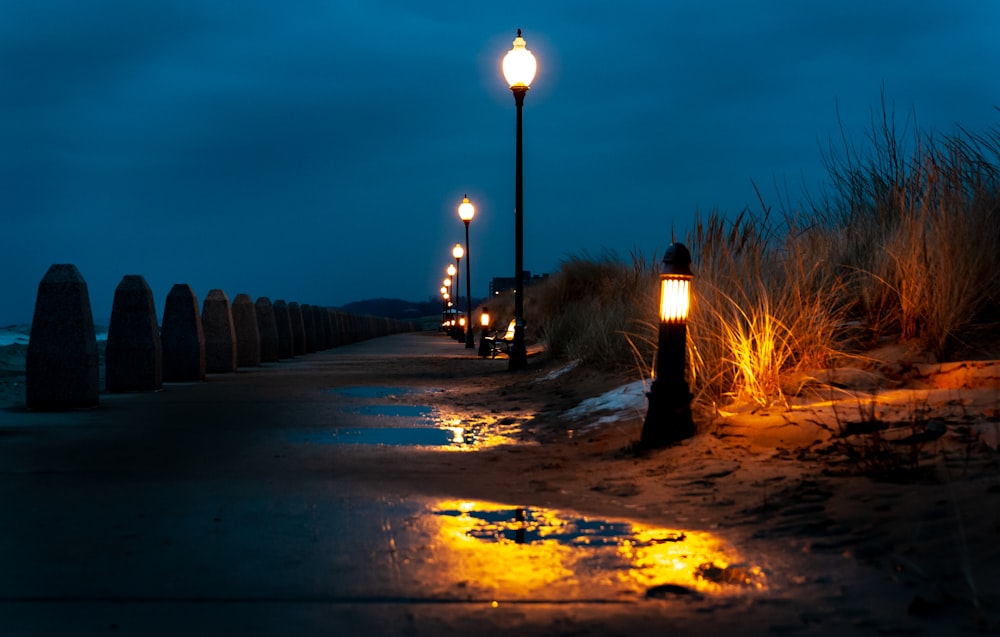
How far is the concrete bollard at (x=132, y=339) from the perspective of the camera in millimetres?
15117

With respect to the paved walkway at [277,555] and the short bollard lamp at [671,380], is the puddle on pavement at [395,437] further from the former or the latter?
the short bollard lamp at [671,380]

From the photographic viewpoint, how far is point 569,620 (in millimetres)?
3875

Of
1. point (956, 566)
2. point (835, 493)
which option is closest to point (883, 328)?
point (835, 493)

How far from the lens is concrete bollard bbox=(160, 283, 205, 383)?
58.7 feet

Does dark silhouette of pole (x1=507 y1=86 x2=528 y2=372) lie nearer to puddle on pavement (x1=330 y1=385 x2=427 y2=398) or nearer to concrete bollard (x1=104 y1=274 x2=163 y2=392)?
puddle on pavement (x1=330 y1=385 x2=427 y2=398)

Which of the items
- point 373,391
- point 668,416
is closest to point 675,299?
point 668,416

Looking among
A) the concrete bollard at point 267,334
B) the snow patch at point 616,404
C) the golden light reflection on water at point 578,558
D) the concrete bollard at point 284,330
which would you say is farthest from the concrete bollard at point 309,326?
the golden light reflection on water at point 578,558

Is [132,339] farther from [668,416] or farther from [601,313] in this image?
[668,416]

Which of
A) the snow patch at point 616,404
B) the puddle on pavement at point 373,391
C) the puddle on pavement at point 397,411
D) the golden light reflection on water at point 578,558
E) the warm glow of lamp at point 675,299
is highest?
the warm glow of lamp at point 675,299

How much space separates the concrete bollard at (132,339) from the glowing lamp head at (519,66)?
296 inches

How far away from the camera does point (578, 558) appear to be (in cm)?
484

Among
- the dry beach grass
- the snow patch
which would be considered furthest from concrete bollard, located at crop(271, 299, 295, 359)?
the snow patch

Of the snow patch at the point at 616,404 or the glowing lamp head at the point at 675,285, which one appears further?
the snow patch at the point at 616,404

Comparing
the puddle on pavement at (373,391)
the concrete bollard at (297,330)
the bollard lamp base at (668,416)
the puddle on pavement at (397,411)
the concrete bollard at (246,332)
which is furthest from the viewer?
the concrete bollard at (297,330)
